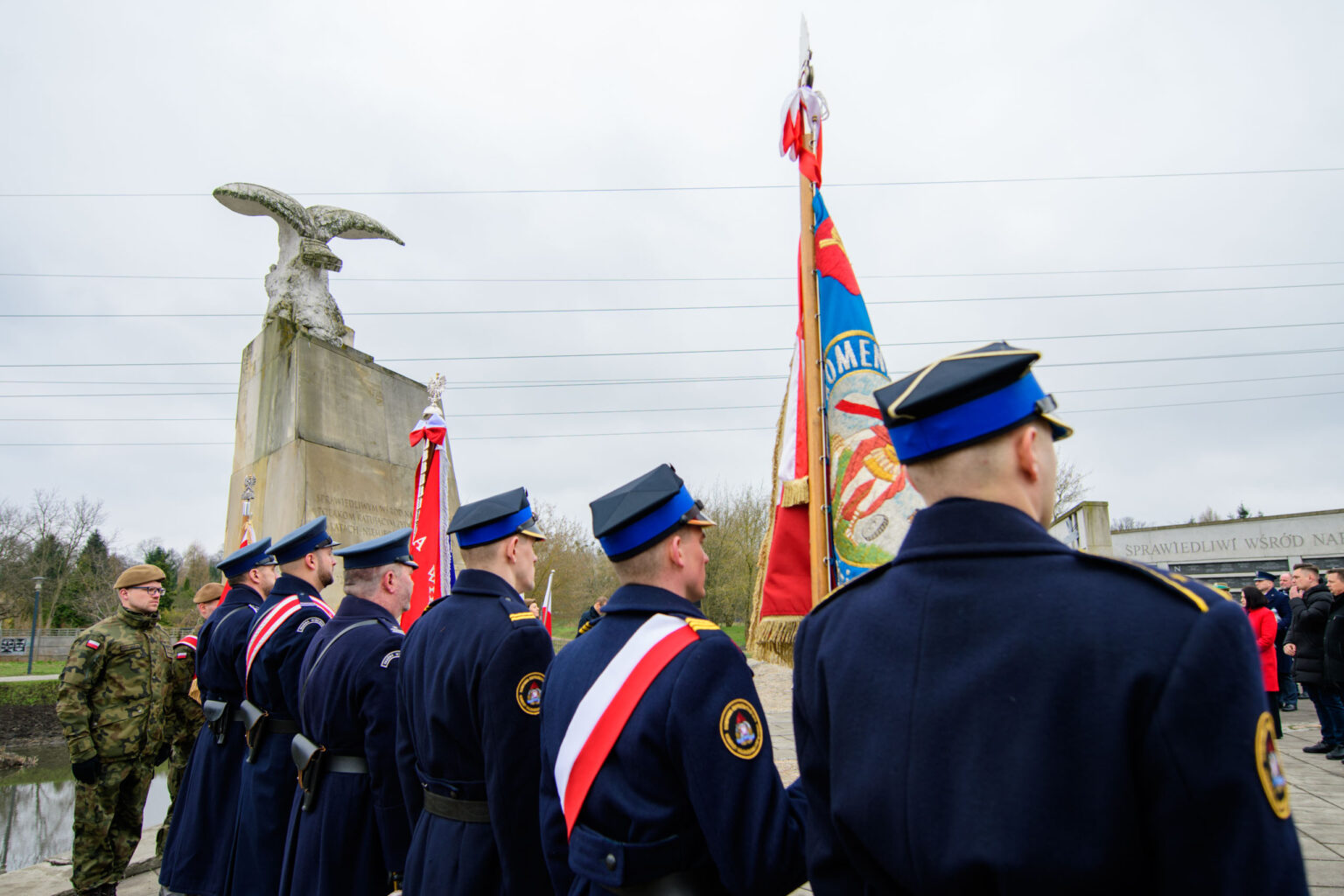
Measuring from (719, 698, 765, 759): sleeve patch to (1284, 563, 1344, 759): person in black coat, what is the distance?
8.70 meters

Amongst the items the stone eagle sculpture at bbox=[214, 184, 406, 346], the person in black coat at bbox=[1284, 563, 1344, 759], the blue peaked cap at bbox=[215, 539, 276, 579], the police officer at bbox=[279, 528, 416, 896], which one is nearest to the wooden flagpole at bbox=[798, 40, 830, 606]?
the police officer at bbox=[279, 528, 416, 896]

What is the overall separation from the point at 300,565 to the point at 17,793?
12.0m

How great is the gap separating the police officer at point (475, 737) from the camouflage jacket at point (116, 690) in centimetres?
338

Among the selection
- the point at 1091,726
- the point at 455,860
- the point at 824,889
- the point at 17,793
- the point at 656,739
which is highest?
the point at 1091,726

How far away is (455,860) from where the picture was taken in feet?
9.11

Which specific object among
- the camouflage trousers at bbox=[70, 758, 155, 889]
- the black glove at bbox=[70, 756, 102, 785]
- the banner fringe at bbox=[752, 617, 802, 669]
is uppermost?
the banner fringe at bbox=[752, 617, 802, 669]

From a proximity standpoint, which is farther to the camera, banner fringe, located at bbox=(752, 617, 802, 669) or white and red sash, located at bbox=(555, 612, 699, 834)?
banner fringe, located at bbox=(752, 617, 802, 669)

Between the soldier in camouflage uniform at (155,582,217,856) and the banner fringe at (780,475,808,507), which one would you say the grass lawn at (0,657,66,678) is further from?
the banner fringe at (780,475,808,507)

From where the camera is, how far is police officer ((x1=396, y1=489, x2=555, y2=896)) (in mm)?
2699

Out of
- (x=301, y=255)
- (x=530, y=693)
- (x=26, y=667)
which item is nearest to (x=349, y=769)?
(x=530, y=693)

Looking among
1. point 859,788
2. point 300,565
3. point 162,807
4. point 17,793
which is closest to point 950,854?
point 859,788

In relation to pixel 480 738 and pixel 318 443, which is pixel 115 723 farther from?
pixel 480 738

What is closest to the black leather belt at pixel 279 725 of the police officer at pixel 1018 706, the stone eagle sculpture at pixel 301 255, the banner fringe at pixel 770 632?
the banner fringe at pixel 770 632

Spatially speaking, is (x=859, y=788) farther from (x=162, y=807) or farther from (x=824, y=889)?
(x=162, y=807)
